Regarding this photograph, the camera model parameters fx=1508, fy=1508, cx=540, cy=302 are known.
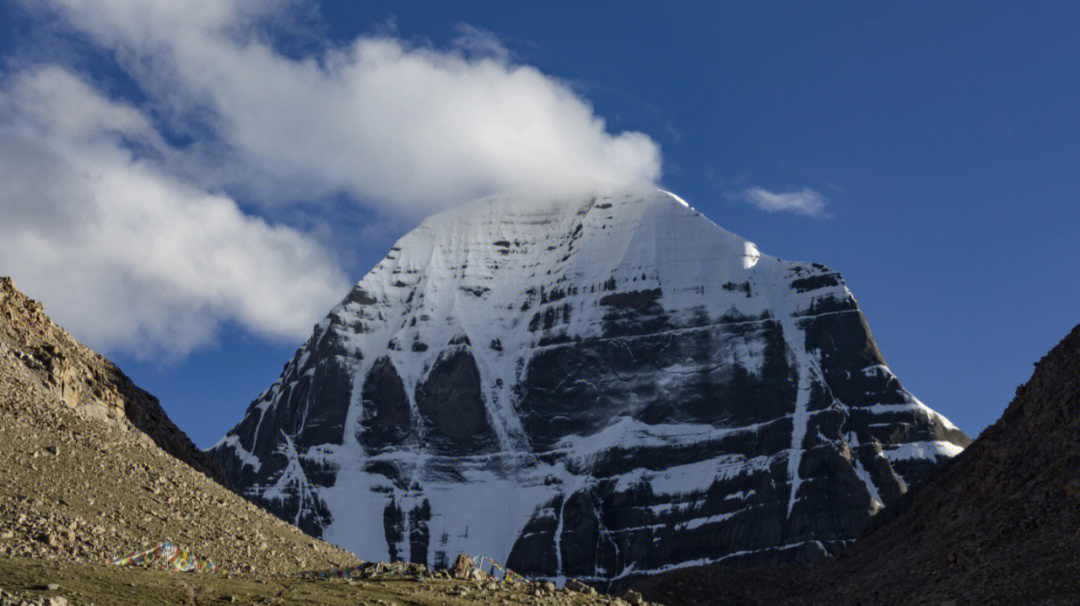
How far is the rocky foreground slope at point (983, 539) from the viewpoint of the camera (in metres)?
98.8

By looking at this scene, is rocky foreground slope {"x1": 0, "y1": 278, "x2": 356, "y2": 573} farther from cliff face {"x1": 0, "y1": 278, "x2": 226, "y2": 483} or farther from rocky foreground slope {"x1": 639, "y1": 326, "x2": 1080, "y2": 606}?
rocky foreground slope {"x1": 639, "y1": 326, "x2": 1080, "y2": 606}

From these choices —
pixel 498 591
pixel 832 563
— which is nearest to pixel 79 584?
pixel 498 591

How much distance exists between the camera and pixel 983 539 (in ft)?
358

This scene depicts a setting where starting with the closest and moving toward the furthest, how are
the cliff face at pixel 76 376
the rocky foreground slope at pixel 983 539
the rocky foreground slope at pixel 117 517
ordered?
1. the rocky foreground slope at pixel 117 517
2. the rocky foreground slope at pixel 983 539
3. the cliff face at pixel 76 376

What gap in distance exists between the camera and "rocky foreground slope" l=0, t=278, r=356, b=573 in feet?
260

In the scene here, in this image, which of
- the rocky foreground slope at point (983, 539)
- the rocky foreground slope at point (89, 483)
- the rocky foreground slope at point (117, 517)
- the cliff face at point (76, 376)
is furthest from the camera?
the cliff face at point (76, 376)

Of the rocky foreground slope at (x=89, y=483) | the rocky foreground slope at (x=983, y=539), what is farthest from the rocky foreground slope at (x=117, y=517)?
the rocky foreground slope at (x=983, y=539)

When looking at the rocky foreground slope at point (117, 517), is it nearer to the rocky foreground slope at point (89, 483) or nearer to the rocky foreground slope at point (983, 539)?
the rocky foreground slope at point (89, 483)

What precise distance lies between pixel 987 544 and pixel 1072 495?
27.4ft

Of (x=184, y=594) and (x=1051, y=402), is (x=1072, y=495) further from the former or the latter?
(x=184, y=594)

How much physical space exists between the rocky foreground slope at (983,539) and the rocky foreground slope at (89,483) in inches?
1716

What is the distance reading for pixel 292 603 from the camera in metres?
62.7

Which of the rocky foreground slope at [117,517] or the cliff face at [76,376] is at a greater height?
the cliff face at [76,376]

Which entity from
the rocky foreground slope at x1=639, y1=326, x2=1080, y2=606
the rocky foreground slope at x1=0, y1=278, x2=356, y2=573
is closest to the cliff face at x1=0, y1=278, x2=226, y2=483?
the rocky foreground slope at x1=0, y1=278, x2=356, y2=573
